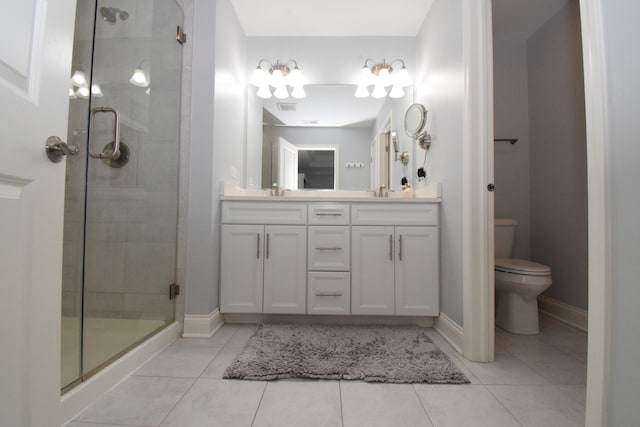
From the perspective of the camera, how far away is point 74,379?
996 millimetres

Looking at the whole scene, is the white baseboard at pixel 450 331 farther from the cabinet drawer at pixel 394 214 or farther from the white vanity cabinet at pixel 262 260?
the white vanity cabinet at pixel 262 260

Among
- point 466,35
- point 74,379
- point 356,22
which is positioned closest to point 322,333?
point 74,379

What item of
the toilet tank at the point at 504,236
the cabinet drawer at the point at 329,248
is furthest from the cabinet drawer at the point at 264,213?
the toilet tank at the point at 504,236

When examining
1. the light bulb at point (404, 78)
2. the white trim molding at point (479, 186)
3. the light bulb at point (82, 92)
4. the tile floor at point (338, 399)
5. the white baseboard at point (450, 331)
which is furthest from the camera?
the light bulb at point (404, 78)

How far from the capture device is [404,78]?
7.36 feet

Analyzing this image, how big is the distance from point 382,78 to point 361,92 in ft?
0.66

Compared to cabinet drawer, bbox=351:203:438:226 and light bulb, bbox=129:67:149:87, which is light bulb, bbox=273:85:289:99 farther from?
cabinet drawer, bbox=351:203:438:226

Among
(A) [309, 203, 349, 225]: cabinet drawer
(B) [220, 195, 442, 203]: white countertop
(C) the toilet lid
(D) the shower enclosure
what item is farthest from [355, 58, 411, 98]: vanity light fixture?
(C) the toilet lid

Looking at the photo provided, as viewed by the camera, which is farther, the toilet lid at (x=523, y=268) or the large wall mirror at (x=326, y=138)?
the large wall mirror at (x=326, y=138)

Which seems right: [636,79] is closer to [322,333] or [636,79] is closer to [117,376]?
[322,333]

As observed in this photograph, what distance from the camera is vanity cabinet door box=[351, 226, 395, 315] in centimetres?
177

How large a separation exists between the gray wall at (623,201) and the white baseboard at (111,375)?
5.32 feet

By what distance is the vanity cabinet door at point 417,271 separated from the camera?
5.74 feet

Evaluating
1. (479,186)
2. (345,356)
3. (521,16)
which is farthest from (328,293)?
(521,16)
